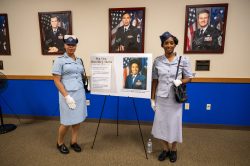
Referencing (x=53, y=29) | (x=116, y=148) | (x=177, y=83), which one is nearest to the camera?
(x=177, y=83)

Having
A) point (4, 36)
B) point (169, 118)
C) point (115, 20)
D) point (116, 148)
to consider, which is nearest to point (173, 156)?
point (169, 118)

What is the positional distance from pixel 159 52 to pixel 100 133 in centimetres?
169

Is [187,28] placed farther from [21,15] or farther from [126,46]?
[21,15]

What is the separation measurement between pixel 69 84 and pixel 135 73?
82 centimetres

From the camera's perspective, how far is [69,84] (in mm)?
2215

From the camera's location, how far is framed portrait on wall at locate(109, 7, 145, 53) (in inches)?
117

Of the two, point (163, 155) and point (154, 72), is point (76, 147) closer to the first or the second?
point (163, 155)

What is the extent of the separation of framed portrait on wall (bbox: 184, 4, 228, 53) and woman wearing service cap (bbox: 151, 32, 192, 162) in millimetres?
1017

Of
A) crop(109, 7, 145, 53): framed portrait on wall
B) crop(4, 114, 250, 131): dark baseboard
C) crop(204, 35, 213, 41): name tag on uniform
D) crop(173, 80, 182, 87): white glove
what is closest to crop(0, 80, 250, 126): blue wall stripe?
crop(4, 114, 250, 131): dark baseboard

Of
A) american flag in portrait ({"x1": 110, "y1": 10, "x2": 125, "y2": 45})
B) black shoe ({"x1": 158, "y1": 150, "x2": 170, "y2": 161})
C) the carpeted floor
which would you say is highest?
american flag in portrait ({"x1": 110, "y1": 10, "x2": 125, "y2": 45})

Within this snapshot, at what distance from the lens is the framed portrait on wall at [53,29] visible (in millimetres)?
3139

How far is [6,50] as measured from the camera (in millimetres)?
3406

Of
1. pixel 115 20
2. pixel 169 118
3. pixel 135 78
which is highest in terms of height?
pixel 115 20

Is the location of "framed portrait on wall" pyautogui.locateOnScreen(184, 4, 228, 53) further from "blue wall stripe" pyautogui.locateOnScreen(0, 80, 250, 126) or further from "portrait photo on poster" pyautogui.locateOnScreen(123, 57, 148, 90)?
"portrait photo on poster" pyautogui.locateOnScreen(123, 57, 148, 90)
